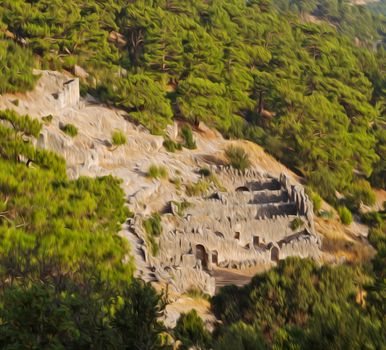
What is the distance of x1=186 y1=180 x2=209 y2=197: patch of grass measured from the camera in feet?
161

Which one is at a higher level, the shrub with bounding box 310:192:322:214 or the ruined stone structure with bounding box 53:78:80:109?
the ruined stone structure with bounding box 53:78:80:109

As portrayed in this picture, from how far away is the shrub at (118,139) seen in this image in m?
50.4

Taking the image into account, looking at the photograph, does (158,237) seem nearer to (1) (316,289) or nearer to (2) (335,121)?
(1) (316,289)

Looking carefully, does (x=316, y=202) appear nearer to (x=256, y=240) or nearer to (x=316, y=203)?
(x=316, y=203)

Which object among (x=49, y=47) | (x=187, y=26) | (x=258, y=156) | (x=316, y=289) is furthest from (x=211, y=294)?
(x=187, y=26)

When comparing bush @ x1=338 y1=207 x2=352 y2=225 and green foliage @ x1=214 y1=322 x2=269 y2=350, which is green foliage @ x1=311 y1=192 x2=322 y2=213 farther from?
green foliage @ x1=214 y1=322 x2=269 y2=350

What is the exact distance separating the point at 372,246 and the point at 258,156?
19.8 m

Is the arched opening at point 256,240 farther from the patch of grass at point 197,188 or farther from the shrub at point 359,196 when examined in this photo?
the shrub at point 359,196

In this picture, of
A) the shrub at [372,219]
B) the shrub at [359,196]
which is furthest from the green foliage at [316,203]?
the shrub at [359,196]

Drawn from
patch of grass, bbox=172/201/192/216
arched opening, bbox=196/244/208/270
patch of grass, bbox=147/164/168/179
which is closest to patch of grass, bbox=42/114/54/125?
patch of grass, bbox=147/164/168/179

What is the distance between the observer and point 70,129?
45.5 meters

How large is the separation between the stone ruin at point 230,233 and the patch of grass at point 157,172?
16.4 ft

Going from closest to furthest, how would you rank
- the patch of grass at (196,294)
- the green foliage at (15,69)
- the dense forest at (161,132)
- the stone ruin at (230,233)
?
1. the dense forest at (161,132)
2. the patch of grass at (196,294)
3. the stone ruin at (230,233)
4. the green foliage at (15,69)

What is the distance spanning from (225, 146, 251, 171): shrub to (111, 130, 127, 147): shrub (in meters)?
14.5
